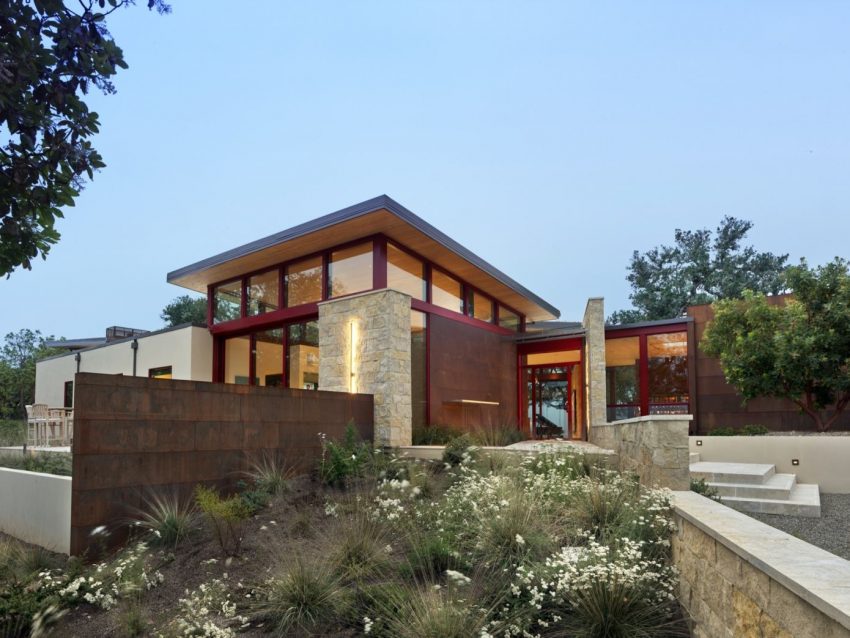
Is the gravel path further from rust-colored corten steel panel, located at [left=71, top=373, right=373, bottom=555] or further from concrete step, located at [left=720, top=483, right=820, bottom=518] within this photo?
rust-colored corten steel panel, located at [left=71, top=373, right=373, bottom=555]

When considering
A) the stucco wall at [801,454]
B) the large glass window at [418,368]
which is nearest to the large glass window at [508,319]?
the large glass window at [418,368]

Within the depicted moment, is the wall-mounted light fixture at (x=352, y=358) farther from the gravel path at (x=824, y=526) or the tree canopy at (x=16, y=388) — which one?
the tree canopy at (x=16, y=388)

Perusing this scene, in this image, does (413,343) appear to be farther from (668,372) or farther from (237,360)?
(668,372)

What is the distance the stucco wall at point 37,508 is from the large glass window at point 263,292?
19.4 ft

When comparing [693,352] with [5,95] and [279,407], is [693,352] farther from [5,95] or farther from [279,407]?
[5,95]

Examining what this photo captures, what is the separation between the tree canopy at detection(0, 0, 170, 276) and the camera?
126 inches

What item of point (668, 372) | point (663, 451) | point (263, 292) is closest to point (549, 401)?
point (668, 372)

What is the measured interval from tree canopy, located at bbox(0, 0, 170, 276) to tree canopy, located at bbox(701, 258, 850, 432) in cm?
1064

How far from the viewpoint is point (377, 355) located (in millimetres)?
10234

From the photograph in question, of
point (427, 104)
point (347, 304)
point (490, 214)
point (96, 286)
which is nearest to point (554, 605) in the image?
point (347, 304)

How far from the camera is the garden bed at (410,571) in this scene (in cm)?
366

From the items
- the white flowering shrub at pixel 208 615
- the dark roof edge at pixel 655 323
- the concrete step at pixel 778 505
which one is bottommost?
the white flowering shrub at pixel 208 615

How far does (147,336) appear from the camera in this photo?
1552cm

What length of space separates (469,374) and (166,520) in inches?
308
